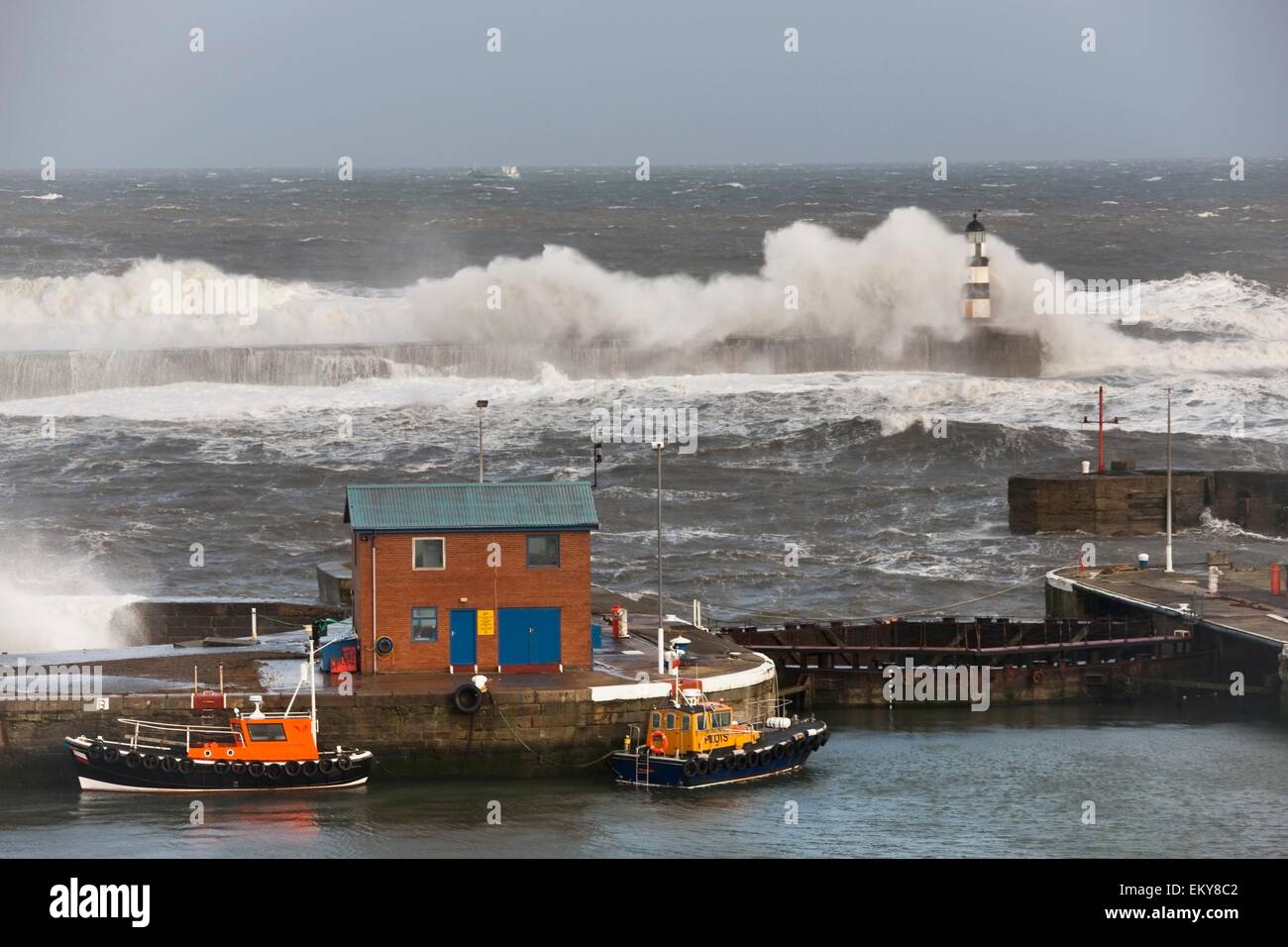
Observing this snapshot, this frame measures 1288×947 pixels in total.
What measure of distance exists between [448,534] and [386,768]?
391cm

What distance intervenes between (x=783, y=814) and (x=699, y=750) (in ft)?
7.17

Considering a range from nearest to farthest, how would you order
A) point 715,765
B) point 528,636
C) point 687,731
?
1. point 715,765
2. point 687,731
3. point 528,636

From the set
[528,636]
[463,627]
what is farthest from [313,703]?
[528,636]

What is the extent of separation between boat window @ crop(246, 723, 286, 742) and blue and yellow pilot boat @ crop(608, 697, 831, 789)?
4.91 meters

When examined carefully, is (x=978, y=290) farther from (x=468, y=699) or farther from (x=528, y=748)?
(x=468, y=699)

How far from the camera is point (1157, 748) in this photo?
39.8m

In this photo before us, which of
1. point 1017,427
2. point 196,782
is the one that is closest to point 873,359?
point 1017,427

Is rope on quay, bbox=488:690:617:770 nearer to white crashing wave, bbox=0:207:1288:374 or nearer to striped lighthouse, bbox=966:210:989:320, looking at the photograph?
striped lighthouse, bbox=966:210:989:320

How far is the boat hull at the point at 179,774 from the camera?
3491 cm

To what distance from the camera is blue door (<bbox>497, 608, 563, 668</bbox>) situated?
37938 mm

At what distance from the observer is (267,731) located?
3531 centimetres

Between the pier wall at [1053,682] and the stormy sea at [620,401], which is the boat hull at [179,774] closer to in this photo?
the stormy sea at [620,401]

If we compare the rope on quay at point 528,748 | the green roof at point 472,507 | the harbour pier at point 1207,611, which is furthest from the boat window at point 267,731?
the harbour pier at point 1207,611
